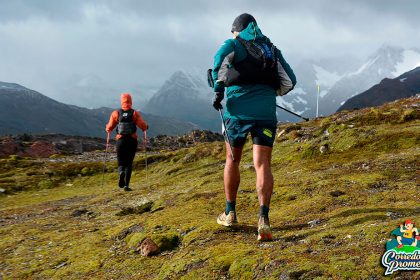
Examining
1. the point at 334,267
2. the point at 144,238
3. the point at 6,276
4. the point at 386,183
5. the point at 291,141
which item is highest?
the point at 291,141

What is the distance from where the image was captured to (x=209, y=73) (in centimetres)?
857

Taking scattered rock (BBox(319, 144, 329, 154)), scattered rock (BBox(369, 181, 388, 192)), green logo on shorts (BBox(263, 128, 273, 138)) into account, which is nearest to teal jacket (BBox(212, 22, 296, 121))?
green logo on shorts (BBox(263, 128, 273, 138))

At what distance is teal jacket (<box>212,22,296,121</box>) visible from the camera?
7.59 m

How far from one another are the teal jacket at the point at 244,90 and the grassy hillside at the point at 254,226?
228 centimetres

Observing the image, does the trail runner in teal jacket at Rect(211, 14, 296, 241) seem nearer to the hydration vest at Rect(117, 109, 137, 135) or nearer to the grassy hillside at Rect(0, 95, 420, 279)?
the grassy hillside at Rect(0, 95, 420, 279)

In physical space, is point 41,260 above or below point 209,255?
below

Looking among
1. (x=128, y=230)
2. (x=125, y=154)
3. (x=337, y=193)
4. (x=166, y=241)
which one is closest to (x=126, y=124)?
(x=125, y=154)

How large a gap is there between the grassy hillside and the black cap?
3997 mm

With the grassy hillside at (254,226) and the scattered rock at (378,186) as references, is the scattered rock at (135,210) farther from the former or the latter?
the scattered rock at (378,186)

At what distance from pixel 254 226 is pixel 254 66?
3.20 meters

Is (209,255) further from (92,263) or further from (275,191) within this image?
(275,191)

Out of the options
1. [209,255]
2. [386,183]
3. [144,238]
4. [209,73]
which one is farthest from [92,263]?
[386,183]

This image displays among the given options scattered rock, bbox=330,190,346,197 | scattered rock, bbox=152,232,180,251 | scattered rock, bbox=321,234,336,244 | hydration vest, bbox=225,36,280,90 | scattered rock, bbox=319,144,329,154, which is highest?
hydration vest, bbox=225,36,280,90

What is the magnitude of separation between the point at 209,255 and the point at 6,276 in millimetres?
3948
